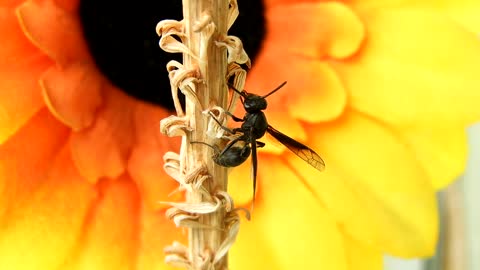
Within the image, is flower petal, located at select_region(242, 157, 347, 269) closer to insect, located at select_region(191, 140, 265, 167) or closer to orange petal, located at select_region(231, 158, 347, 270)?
orange petal, located at select_region(231, 158, 347, 270)

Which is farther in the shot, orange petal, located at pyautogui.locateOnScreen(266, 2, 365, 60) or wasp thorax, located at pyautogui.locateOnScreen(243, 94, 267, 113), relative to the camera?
orange petal, located at pyautogui.locateOnScreen(266, 2, 365, 60)

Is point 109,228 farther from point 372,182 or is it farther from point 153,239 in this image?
point 372,182

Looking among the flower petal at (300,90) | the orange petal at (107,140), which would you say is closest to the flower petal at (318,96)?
the flower petal at (300,90)

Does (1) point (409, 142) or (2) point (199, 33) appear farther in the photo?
(1) point (409, 142)

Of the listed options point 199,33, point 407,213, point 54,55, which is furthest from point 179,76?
point 407,213

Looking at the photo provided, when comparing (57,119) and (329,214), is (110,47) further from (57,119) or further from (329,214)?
(329,214)

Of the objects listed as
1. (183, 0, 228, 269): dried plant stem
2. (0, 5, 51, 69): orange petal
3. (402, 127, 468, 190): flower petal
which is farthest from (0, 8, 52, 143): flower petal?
(402, 127, 468, 190): flower petal

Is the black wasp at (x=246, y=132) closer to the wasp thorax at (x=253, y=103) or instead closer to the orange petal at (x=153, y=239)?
the wasp thorax at (x=253, y=103)
